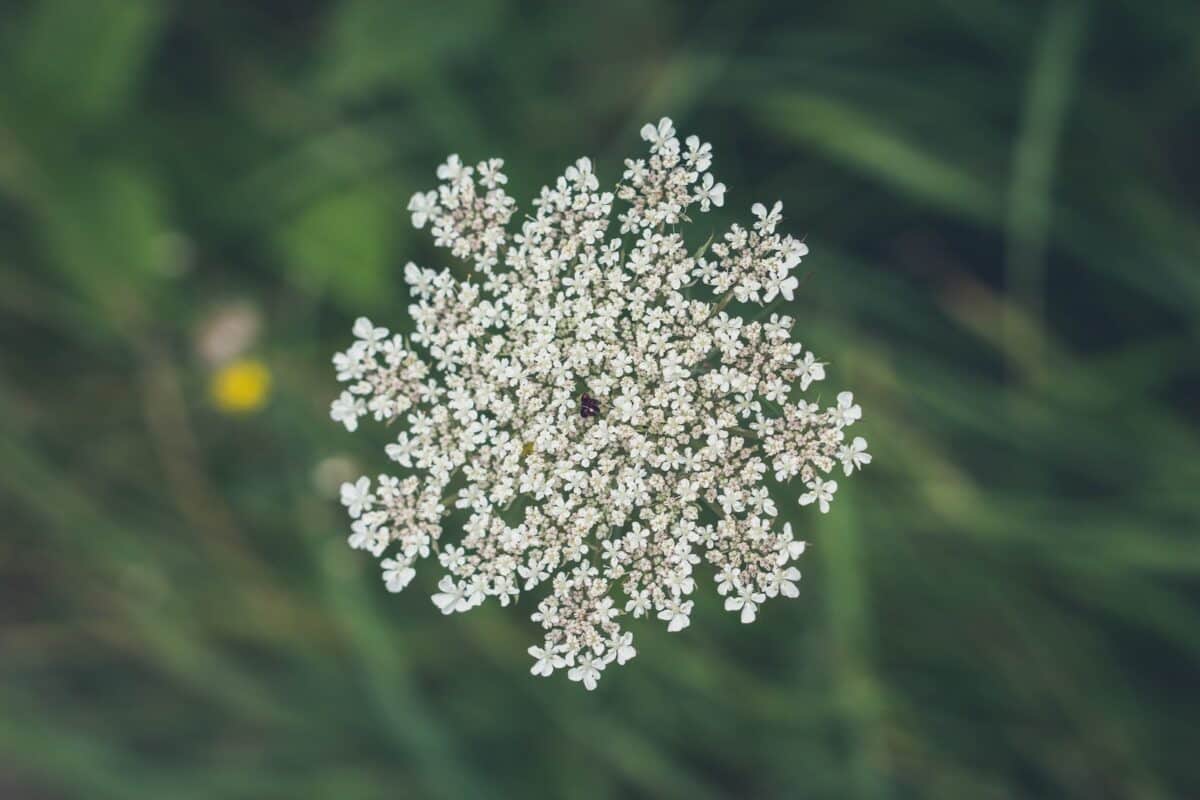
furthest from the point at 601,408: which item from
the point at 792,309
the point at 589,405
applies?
the point at 792,309

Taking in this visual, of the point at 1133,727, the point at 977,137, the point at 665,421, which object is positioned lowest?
the point at 665,421

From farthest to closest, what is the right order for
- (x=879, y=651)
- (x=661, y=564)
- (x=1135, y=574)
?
1. (x=879, y=651)
2. (x=1135, y=574)
3. (x=661, y=564)

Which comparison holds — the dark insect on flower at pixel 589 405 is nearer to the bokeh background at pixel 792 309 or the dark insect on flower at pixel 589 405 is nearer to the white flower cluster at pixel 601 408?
the white flower cluster at pixel 601 408

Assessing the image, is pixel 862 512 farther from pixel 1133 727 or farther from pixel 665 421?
pixel 665 421

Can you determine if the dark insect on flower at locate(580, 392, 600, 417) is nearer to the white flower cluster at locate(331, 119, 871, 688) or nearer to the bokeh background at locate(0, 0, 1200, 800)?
the white flower cluster at locate(331, 119, 871, 688)

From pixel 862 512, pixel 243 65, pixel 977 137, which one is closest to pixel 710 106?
pixel 977 137

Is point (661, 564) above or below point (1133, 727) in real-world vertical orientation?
below
